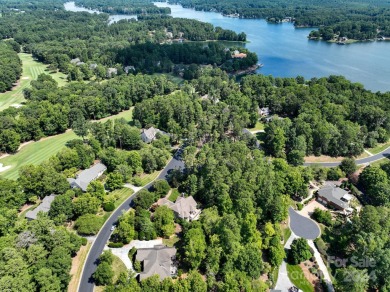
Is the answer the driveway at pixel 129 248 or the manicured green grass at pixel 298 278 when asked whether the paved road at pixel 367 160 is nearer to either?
the manicured green grass at pixel 298 278

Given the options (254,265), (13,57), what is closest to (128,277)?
(254,265)

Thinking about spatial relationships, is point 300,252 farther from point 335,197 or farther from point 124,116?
point 124,116

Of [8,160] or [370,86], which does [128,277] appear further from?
[370,86]

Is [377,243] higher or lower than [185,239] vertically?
higher

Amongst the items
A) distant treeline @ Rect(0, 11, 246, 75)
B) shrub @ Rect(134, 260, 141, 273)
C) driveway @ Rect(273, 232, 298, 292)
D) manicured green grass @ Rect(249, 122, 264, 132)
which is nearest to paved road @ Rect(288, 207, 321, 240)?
driveway @ Rect(273, 232, 298, 292)

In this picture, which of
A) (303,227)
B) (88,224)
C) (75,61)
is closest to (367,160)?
(303,227)

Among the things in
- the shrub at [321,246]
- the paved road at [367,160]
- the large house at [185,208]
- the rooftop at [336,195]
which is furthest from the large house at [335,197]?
the large house at [185,208]
